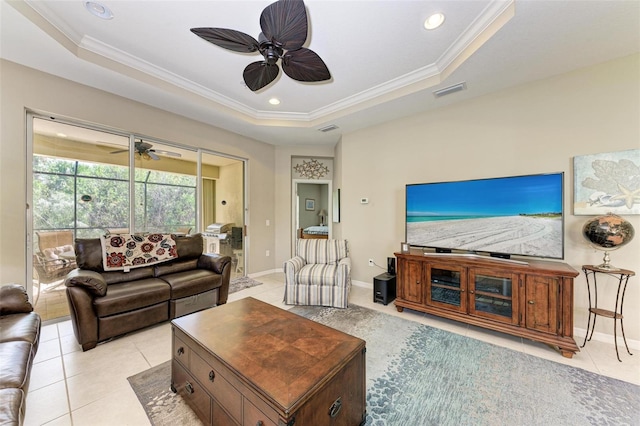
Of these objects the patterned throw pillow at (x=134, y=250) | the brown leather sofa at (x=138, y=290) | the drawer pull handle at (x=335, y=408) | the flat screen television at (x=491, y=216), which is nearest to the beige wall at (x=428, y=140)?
the flat screen television at (x=491, y=216)

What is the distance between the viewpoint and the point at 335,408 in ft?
4.04

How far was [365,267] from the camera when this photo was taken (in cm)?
431

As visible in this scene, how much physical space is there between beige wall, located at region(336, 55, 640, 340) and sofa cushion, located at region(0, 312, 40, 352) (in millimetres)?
3893

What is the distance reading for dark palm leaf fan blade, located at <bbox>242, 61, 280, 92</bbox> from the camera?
215cm


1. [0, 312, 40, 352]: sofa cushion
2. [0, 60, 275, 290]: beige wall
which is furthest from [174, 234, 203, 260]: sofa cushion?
[0, 312, 40, 352]: sofa cushion

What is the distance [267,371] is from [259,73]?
241 centimetres

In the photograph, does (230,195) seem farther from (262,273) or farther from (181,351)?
(181,351)

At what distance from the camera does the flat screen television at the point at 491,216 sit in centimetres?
244

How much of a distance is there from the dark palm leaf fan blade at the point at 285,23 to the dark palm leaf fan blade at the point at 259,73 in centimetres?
33

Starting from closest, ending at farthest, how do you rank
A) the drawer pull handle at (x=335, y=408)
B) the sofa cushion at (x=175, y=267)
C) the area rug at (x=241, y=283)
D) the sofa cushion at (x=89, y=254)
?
the drawer pull handle at (x=335, y=408) → the sofa cushion at (x=89, y=254) → the sofa cushion at (x=175, y=267) → the area rug at (x=241, y=283)

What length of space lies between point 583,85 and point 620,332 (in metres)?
2.59

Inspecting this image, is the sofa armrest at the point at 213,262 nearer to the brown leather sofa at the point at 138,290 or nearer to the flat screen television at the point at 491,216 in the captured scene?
the brown leather sofa at the point at 138,290

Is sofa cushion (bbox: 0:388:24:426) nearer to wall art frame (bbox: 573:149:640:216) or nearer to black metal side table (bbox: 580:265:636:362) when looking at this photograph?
black metal side table (bbox: 580:265:636:362)

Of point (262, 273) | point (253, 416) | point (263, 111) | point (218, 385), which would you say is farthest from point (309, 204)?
point (253, 416)
